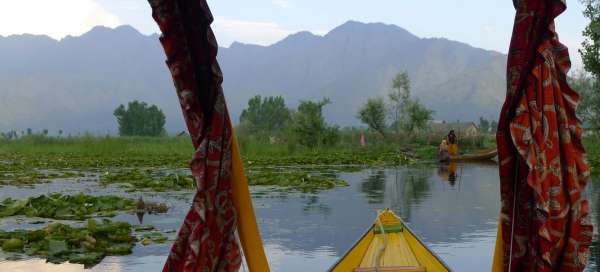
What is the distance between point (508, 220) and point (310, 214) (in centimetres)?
727

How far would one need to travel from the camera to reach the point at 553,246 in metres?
3.92

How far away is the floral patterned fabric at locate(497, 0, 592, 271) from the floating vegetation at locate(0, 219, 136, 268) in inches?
188

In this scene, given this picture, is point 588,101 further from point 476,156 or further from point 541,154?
point 541,154

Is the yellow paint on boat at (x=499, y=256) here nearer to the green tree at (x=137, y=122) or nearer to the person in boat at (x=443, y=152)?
the person in boat at (x=443, y=152)

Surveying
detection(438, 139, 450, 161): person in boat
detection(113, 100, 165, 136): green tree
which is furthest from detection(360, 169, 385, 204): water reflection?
detection(113, 100, 165, 136): green tree

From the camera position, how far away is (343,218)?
427 inches

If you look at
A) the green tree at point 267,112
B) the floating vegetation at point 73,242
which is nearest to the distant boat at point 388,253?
the floating vegetation at point 73,242

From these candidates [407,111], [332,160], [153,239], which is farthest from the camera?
[407,111]

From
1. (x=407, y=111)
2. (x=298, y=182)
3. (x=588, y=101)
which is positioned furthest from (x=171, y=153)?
(x=588, y=101)

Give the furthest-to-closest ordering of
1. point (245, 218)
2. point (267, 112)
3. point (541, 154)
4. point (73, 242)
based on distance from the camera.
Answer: point (267, 112) < point (73, 242) < point (245, 218) < point (541, 154)

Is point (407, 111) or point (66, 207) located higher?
point (407, 111)

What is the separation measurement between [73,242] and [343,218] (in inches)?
173

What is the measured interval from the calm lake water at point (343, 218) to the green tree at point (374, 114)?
24151mm

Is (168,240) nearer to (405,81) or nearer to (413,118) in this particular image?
(413,118)
